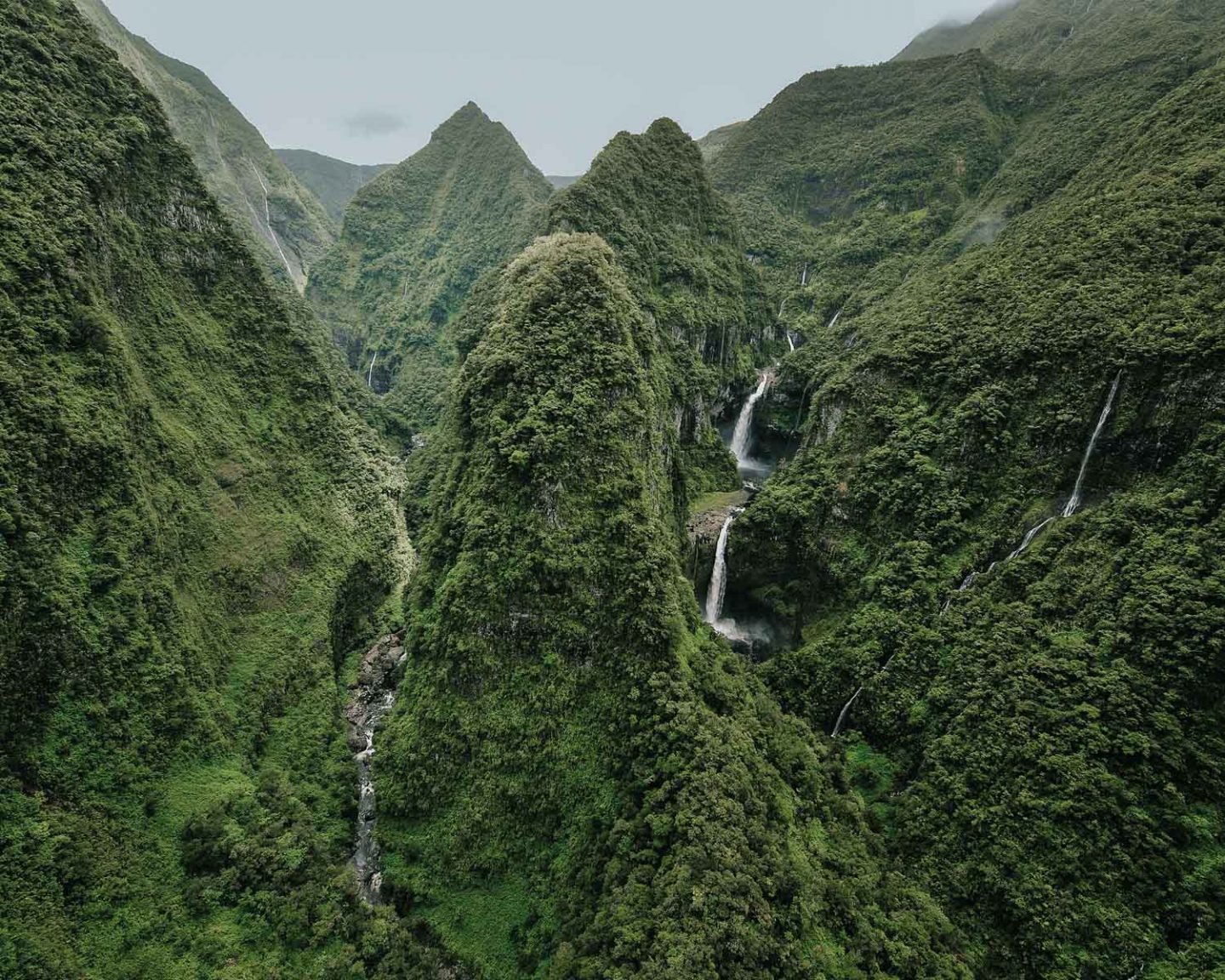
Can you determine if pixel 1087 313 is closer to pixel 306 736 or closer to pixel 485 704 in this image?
pixel 485 704

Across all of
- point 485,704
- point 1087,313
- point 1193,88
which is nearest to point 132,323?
point 485,704

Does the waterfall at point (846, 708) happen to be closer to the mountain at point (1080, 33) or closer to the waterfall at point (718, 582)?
the waterfall at point (718, 582)

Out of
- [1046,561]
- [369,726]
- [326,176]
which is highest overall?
[326,176]

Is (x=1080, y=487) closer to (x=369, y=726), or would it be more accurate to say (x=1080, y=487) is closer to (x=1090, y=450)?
(x=1090, y=450)

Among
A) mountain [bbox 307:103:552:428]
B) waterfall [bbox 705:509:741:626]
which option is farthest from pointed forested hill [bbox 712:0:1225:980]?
mountain [bbox 307:103:552:428]

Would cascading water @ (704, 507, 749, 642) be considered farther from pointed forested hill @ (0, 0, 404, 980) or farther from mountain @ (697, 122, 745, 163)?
mountain @ (697, 122, 745, 163)

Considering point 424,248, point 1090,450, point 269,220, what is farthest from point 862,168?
point 269,220
